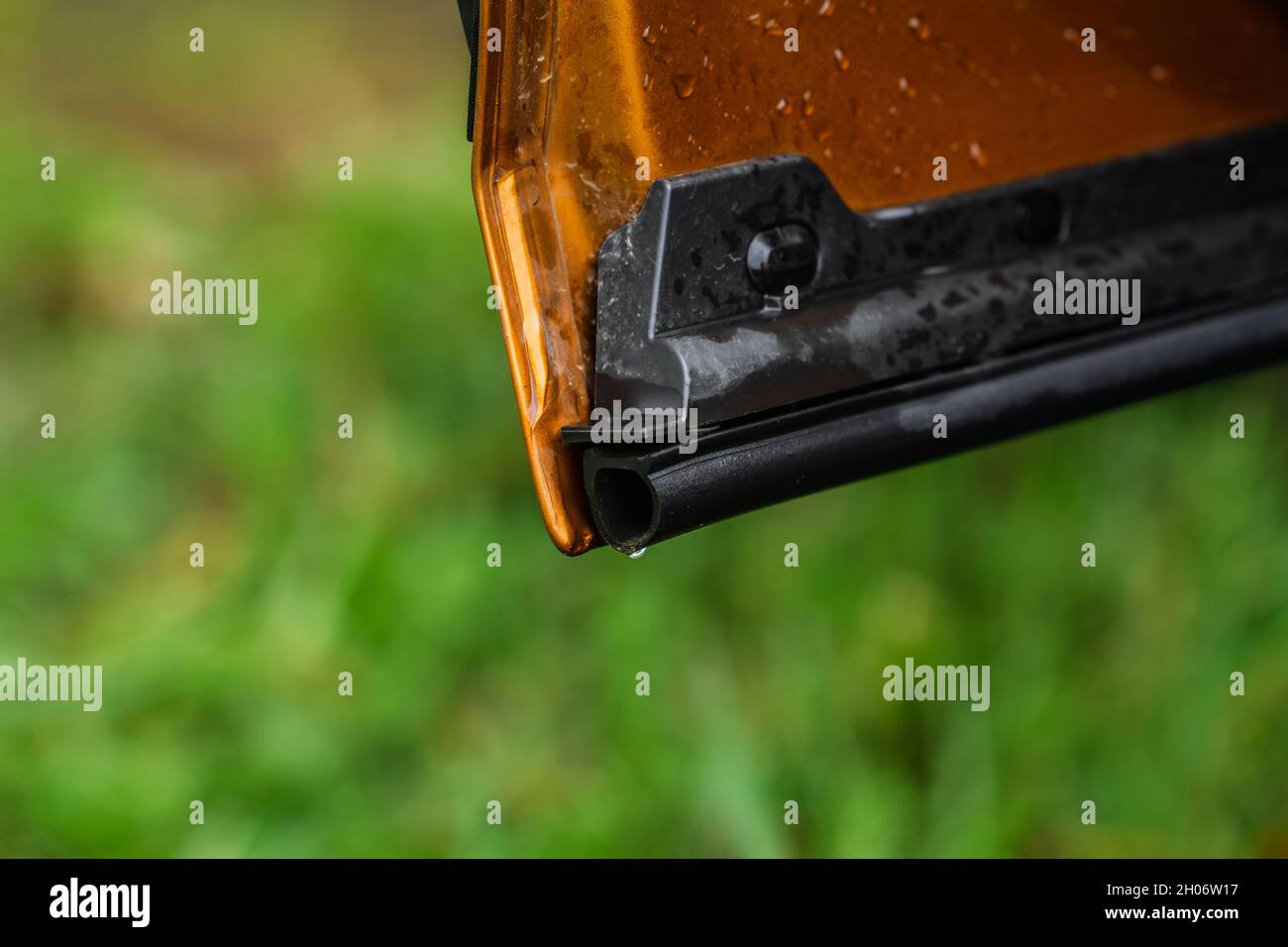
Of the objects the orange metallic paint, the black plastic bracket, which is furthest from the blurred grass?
the orange metallic paint

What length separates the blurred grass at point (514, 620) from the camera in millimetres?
2084

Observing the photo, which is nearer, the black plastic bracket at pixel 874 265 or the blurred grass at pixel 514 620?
the black plastic bracket at pixel 874 265

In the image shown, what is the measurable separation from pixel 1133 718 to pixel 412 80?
3275 mm

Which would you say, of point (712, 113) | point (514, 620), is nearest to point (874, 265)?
point (712, 113)

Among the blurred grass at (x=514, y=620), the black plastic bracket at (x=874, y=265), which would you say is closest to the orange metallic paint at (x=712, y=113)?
the black plastic bracket at (x=874, y=265)

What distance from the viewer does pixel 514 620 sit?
245cm

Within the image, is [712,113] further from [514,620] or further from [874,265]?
[514,620]

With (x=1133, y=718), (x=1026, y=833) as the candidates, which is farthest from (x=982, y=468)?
(x=1026, y=833)

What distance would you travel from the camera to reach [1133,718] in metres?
2.20

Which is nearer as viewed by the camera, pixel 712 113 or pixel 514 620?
pixel 712 113

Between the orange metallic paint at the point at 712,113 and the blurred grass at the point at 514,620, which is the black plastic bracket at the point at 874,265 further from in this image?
the blurred grass at the point at 514,620

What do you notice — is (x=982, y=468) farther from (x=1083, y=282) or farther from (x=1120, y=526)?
(x=1083, y=282)

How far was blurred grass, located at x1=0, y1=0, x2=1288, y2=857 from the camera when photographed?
2084 millimetres

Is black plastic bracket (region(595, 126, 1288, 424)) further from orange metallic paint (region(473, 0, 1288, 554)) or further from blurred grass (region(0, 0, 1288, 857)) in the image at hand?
blurred grass (region(0, 0, 1288, 857))
